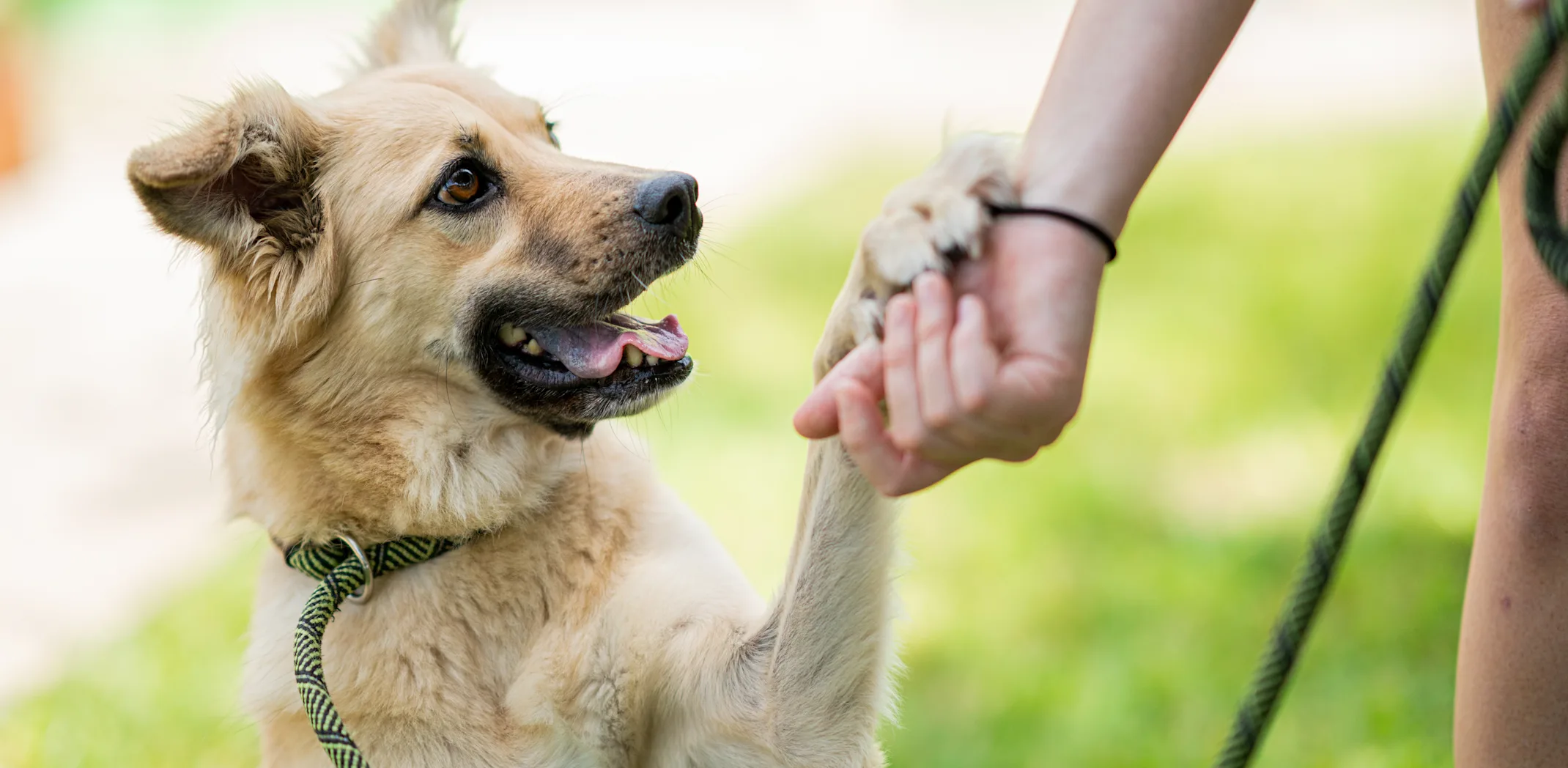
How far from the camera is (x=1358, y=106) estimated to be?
8.97m

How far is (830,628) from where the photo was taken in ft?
6.41

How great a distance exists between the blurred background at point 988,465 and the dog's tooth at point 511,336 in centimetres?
44

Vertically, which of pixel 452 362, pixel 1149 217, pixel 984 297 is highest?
pixel 984 297

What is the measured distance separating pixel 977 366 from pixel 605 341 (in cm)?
121

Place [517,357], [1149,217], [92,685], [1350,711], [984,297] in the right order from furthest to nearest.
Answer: [1149,217] → [92,685] → [1350,711] → [517,357] → [984,297]

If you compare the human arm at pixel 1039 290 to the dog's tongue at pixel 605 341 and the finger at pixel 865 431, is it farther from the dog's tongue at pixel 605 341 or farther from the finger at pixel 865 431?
the dog's tongue at pixel 605 341

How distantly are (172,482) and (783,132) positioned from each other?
5355mm

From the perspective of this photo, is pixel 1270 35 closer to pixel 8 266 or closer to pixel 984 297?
pixel 8 266

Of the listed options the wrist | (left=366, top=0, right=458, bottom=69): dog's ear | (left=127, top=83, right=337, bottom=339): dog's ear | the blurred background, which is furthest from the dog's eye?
the wrist

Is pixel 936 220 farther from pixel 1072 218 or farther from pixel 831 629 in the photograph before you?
pixel 831 629

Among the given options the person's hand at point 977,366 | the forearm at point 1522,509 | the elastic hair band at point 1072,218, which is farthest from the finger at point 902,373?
the forearm at point 1522,509

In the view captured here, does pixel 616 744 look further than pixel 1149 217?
No

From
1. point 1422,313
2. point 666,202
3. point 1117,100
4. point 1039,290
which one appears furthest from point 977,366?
point 666,202

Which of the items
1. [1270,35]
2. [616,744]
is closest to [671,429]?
[616,744]
